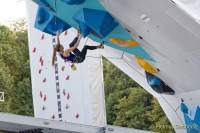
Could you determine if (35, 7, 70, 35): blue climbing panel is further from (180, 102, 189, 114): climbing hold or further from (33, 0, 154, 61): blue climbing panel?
(180, 102, 189, 114): climbing hold

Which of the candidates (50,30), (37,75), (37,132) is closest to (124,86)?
(37,75)

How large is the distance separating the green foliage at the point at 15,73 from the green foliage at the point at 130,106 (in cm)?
393

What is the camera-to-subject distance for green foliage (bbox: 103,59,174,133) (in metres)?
20.0

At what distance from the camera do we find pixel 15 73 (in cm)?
2669

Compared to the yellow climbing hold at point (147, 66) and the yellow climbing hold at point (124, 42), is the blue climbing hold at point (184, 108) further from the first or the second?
the yellow climbing hold at point (124, 42)

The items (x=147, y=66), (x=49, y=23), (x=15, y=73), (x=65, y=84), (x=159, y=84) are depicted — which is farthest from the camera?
(x=15, y=73)

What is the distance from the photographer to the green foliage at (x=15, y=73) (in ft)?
78.5

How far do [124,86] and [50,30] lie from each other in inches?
750

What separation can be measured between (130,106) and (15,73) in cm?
747

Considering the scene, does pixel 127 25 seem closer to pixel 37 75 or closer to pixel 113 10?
pixel 113 10

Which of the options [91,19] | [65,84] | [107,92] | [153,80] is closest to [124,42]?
[91,19]

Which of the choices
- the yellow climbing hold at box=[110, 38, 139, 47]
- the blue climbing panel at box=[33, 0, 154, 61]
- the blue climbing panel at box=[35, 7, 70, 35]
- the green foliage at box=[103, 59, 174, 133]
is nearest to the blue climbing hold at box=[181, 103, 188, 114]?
the blue climbing panel at box=[33, 0, 154, 61]

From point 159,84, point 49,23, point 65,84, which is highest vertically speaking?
point 49,23

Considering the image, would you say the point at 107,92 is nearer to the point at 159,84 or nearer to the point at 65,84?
the point at 65,84
